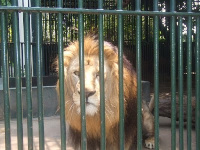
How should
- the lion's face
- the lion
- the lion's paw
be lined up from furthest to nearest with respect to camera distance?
the lion's paw, the lion, the lion's face

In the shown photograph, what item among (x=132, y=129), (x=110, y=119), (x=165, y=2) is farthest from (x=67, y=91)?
(x=165, y=2)

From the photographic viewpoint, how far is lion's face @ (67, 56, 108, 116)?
8.21 feet

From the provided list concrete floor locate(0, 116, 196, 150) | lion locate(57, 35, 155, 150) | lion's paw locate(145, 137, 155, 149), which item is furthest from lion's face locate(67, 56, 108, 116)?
lion's paw locate(145, 137, 155, 149)

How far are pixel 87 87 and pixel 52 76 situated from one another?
5.21 meters

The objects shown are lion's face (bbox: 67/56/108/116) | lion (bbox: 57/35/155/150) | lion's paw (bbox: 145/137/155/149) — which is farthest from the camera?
lion's paw (bbox: 145/137/155/149)

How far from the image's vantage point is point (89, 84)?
2553 mm

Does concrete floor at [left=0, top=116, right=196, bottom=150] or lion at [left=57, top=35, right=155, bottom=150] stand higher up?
lion at [left=57, top=35, right=155, bottom=150]

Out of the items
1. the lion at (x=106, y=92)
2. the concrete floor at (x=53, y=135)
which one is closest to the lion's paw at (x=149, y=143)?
the concrete floor at (x=53, y=135)

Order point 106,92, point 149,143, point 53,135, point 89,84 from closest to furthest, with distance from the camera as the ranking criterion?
point 89,84, point 106,92, point 149,143, point 53,135

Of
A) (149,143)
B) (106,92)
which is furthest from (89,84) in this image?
(149,143)

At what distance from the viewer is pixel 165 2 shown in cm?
829

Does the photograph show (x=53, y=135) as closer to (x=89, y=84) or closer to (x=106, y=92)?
(x=106, y=92)

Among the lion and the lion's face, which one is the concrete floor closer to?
the lion

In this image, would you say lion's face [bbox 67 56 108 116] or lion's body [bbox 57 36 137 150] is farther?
lion's body [bbox 57 36 137 150]
